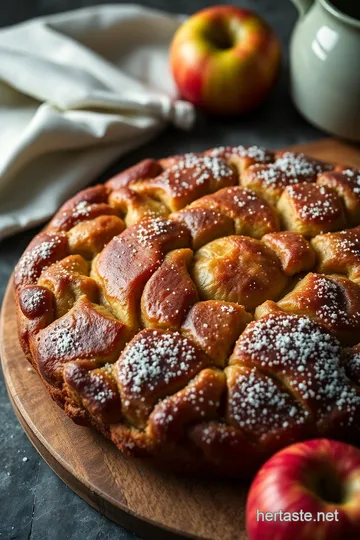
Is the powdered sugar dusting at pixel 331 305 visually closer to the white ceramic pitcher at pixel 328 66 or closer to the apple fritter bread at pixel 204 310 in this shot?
the apple fritter bread at pixel 204 310

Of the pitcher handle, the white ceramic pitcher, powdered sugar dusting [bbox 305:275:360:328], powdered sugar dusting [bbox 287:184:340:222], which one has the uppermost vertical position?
the pitcher handle

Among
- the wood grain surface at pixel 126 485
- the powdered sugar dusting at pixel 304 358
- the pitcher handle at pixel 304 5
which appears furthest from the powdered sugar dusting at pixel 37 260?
the pitcher handle at pixel 304 5

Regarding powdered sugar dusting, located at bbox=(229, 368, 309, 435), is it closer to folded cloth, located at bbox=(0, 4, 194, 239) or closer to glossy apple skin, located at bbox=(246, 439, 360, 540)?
glossy apple skin, located at bbox=(246, 439, 360, 540)

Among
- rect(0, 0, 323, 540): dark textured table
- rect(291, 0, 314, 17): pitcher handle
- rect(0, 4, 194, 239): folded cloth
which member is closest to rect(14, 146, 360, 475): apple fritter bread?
rect(0, 0, 323, 540): dark textured table

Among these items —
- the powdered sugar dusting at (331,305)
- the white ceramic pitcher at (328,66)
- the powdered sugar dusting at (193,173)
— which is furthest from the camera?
the white ceramic pitcher at (328,66)

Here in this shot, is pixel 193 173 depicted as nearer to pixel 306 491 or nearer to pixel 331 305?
pixel 331 305

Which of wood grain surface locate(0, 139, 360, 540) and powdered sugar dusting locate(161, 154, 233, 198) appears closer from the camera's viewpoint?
wood grain surface locate(0, 139, 360, 540)

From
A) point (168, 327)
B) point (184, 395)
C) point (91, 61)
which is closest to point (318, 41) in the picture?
point (91, 61)
